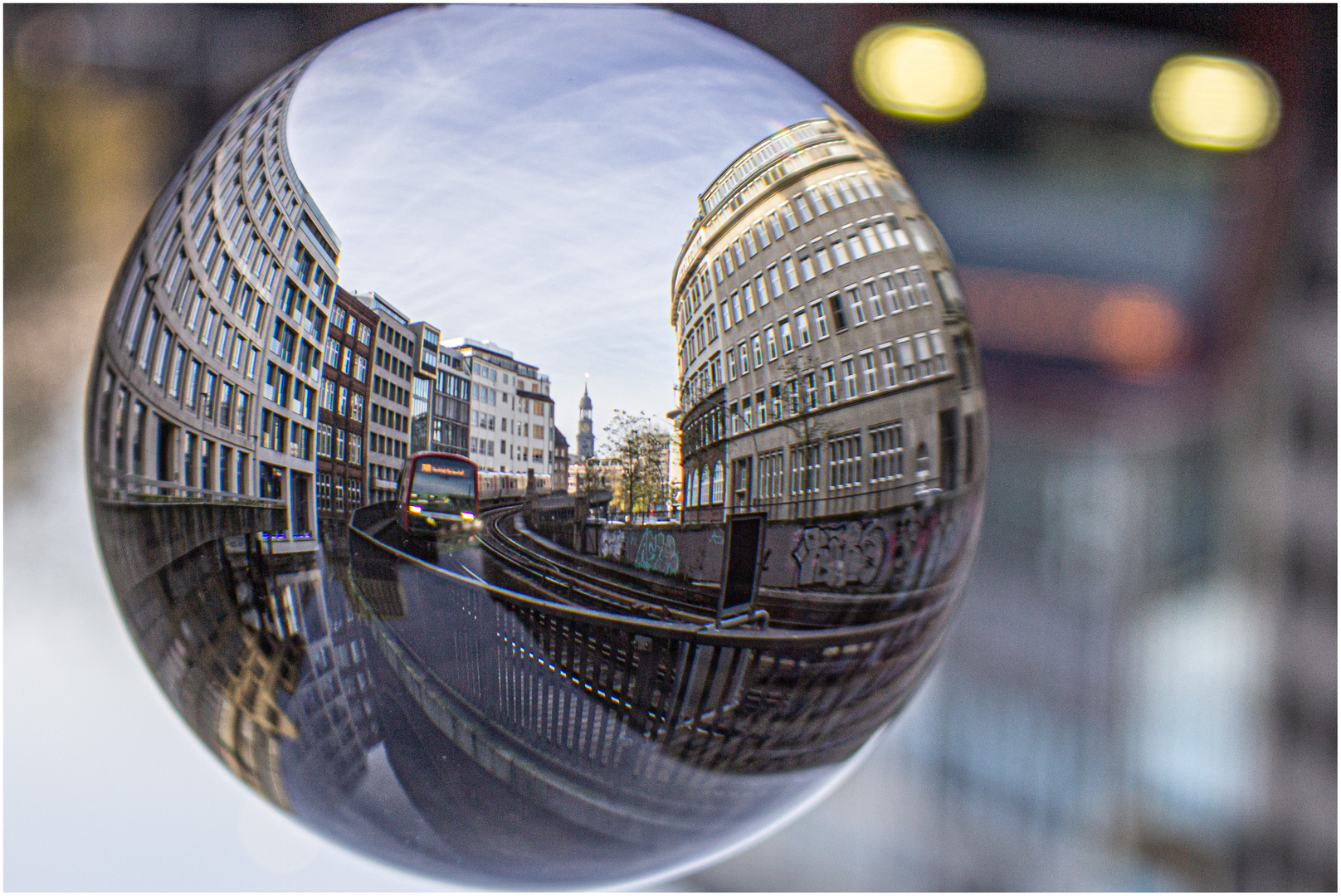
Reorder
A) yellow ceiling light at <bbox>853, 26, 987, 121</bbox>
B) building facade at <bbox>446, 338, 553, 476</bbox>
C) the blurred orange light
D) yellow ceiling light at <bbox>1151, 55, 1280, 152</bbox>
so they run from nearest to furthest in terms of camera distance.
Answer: building facade at <bbox>446, 338, 553, 476</bbox>
yellow ceiling light at <bbox>853, 26, 987, 121</bbox>
yellow ceiling light at <bbox>1151, 55, 1280, 152</bbox>
the blurred orange light

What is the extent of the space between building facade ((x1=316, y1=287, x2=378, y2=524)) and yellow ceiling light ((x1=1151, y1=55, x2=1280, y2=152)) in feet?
7.28

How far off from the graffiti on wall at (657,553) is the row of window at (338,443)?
15 cm

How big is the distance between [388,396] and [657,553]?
0.50 feet

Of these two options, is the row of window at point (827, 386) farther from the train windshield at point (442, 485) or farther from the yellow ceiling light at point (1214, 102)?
the yellow ceiling light at point (1214, 102)

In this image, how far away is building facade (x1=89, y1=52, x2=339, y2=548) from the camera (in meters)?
0.39

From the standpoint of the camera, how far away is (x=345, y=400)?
0.39m

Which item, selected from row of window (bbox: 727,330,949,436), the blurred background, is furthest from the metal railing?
the blurred background

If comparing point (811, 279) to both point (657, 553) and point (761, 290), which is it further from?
point (657, 553)

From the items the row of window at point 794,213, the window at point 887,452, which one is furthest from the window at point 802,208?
the window at point 887,452

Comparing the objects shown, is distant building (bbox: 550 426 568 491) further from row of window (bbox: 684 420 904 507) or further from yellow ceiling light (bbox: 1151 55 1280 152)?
yellow ceiling light (bbox: 1151 55 1280 152)

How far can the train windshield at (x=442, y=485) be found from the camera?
386 mm

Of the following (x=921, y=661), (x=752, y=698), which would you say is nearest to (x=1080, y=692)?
(x=921, y=661)

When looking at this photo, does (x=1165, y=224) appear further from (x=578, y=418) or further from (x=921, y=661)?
(x=578, y=418)

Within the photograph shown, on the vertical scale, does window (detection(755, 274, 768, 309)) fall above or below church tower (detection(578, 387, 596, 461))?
above
